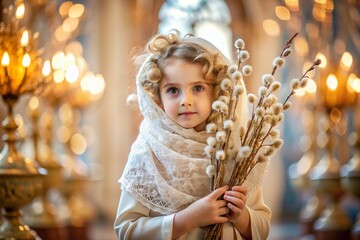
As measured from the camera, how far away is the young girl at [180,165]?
3.48 metres

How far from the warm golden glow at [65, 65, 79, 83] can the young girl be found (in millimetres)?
5818

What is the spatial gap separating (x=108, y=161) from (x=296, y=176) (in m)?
5.44

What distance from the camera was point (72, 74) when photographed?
950cm

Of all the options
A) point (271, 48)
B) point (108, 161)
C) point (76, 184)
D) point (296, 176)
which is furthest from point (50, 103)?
point (271, 48)

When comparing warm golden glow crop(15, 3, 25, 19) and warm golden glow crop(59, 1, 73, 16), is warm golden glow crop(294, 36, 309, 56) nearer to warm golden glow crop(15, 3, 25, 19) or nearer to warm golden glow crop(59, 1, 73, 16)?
warm golden glow crop(59, 1, 73, 16)

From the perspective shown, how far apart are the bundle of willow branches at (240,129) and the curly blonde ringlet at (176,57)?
0.08 meters

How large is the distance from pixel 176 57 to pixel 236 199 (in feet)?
2.04

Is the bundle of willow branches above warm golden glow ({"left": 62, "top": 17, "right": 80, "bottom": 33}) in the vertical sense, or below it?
below

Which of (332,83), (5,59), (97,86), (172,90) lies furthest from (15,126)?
(97,86)

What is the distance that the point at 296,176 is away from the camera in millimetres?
10781

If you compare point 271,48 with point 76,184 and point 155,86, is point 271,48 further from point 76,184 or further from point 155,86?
point 155,86

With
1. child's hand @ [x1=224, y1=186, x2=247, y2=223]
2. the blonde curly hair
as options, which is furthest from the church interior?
child's hand @ [x1=224, y1=186, x2=247, y2=223]

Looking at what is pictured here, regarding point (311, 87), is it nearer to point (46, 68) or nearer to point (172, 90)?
point (46, 68)

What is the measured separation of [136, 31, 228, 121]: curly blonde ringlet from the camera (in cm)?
359
